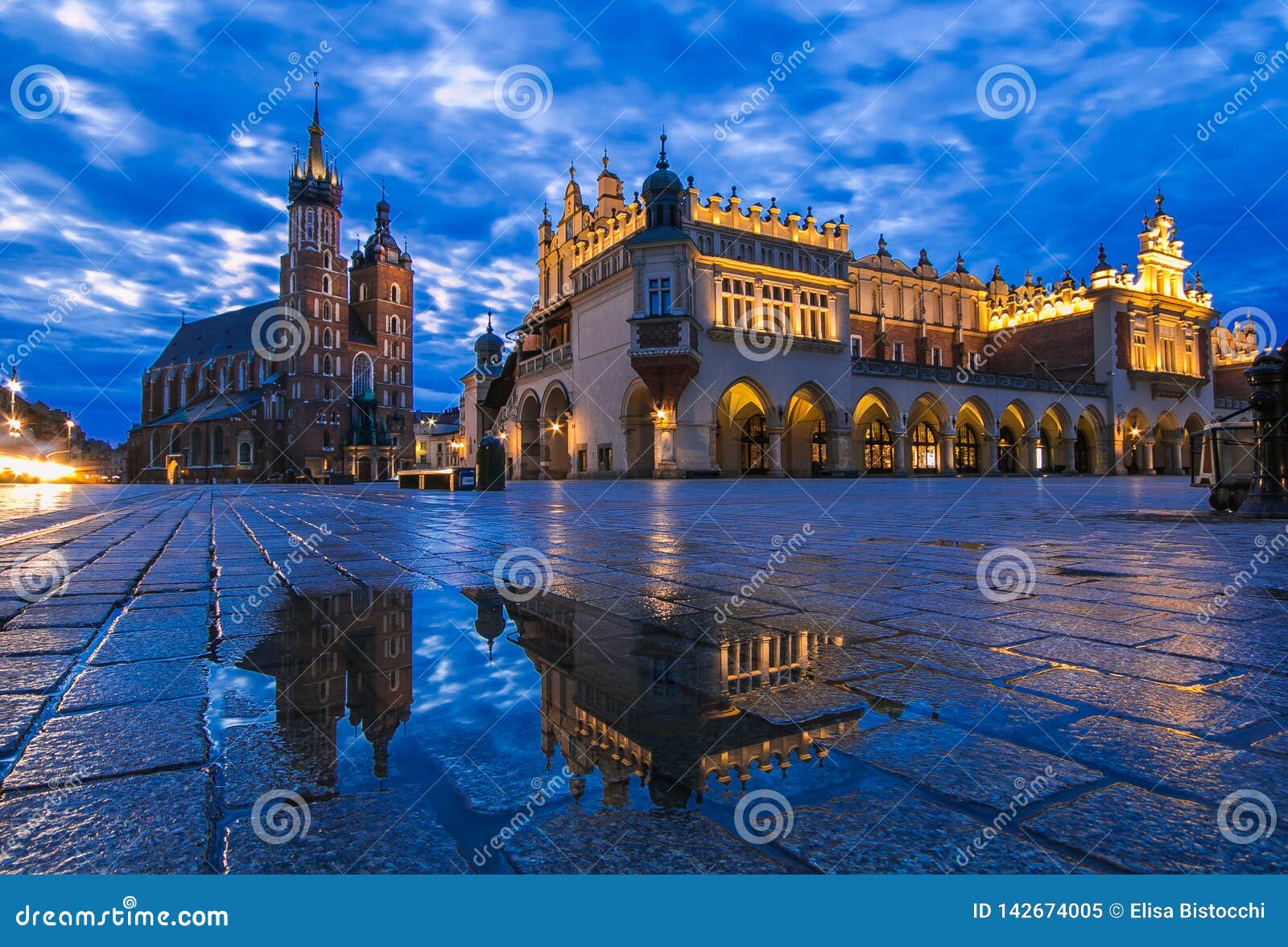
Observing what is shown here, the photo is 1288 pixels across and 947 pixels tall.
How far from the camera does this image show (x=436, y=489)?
26656mm

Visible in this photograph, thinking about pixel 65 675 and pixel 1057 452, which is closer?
pixel 65 675

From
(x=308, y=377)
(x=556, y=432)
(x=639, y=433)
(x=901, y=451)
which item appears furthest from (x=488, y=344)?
(x=308, y=377)

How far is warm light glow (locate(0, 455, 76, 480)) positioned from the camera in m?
39.1

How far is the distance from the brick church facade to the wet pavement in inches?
2444

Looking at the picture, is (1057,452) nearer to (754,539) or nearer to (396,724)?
(754,539)

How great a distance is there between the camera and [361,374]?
260 feet

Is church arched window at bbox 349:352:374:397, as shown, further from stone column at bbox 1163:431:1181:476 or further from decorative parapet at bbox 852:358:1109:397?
stone column at bbox 1163:431:1181:476

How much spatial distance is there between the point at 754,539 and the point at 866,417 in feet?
131

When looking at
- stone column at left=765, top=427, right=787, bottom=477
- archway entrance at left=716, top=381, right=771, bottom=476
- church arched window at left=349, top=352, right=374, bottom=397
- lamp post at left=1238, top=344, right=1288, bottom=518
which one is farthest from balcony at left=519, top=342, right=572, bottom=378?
church arched window at left=349, top=352, right=374, bottom=397

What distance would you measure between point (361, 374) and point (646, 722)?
83.6 metres

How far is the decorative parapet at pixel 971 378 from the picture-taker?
3925 centimetres

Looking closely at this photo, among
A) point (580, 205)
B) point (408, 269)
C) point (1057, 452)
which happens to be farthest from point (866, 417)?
point (408, 269)

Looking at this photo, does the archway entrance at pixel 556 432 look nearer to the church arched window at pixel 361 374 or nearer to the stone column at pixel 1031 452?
the stone column at pixel 1031 452

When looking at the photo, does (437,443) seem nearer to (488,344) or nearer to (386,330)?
(386,330)
